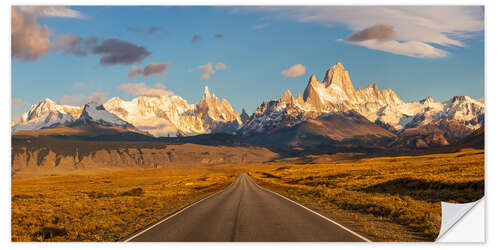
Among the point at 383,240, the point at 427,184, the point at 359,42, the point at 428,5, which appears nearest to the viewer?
the point at 383,240

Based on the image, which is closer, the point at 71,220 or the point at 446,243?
the point at 446,243

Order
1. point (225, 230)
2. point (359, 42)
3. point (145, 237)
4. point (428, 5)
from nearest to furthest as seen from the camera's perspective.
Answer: point (145, 237) < point (225, 230) < point (428, 5) < point (359, 42)

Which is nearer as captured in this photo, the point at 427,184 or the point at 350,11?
the point at 350,11

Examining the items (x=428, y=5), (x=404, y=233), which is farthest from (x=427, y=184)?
(x=404, y=233)

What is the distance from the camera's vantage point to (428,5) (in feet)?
82.0

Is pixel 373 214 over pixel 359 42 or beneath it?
beneath
